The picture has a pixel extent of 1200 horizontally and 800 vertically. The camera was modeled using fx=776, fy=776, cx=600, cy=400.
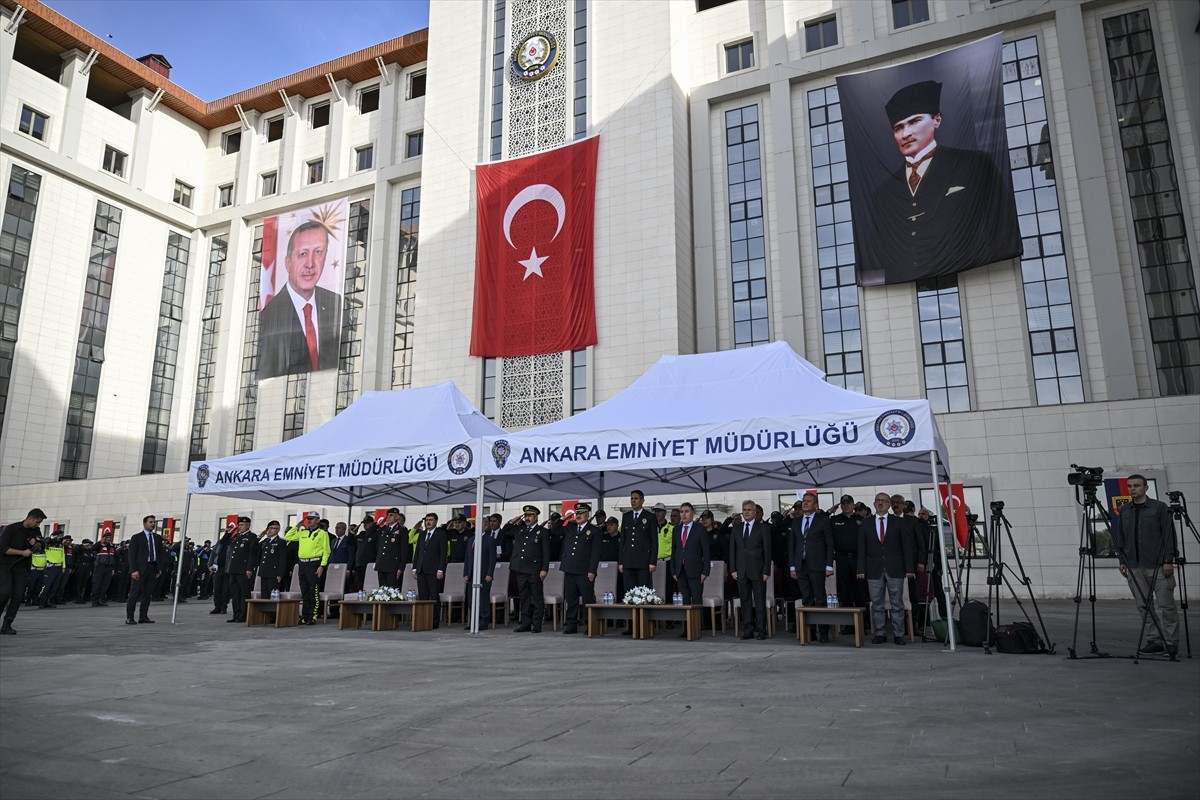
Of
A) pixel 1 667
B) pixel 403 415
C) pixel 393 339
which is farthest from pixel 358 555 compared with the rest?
pixel 393 339

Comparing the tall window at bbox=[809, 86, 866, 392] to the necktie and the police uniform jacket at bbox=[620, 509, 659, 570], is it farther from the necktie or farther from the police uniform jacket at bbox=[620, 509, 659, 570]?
the necktie

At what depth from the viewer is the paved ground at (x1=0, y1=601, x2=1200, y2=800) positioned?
12.2 feet

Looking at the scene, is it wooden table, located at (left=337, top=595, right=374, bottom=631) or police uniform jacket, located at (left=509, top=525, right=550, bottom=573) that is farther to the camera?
wooden table, located at (left=337, top=595, right=374, bottom=631)

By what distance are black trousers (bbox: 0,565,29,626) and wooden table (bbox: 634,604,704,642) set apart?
8.91 metres

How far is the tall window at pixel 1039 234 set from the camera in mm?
23578

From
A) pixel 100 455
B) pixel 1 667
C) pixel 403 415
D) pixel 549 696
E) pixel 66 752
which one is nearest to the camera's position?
pixel 66 752

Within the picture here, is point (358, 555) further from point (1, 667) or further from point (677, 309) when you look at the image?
point (677, 309)

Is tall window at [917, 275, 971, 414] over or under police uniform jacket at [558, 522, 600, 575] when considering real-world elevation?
over

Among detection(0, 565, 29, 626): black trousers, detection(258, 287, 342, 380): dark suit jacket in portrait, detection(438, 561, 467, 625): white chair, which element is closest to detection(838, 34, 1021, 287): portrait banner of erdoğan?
detection(438, 561, 467, 625): white chair

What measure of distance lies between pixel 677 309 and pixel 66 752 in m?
23.6

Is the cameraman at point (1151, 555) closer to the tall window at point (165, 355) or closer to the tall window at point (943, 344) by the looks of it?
the tall window at point (943, 344)

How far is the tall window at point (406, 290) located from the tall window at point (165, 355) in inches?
572

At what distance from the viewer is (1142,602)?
8.55 meters

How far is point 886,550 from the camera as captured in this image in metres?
9.88
